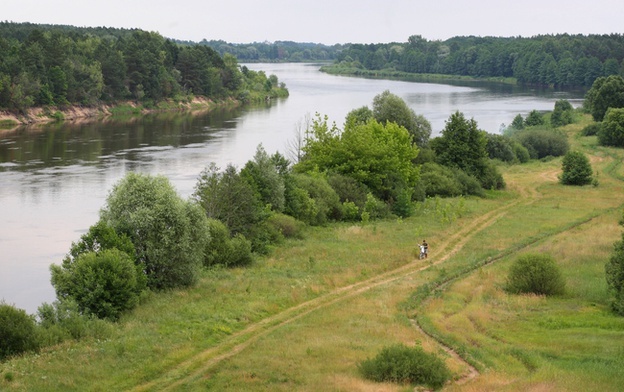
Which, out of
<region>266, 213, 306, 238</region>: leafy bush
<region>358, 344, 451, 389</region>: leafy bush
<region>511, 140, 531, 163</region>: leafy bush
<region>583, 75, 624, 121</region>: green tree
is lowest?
<region>511, 140, 531, 163</region>: leafy bush

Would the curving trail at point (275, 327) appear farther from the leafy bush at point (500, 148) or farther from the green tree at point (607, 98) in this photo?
the green tree at point (607, 98)

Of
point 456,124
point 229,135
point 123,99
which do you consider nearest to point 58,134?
point 229,135

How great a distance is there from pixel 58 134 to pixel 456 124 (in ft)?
182

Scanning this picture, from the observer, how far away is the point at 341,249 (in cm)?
4281

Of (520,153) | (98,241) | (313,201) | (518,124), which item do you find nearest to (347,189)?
(313,201)

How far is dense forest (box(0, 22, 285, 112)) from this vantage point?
369 feet

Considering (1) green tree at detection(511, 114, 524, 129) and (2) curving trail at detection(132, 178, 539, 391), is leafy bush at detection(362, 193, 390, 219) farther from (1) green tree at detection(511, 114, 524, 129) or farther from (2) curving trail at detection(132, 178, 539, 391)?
(1) green tree at detection(511, 114, 524, 129)

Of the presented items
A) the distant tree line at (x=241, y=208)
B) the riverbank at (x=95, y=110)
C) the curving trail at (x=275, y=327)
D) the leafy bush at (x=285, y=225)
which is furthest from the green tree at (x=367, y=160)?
the riverbank at (x=95, y=110)

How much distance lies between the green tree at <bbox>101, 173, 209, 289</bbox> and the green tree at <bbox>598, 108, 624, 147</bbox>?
7578 cm

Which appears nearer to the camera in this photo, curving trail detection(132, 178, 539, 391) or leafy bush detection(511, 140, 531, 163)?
curving trail detection(132, 178, 539, 391)

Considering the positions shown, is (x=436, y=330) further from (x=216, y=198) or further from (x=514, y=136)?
(x=514, y=136)

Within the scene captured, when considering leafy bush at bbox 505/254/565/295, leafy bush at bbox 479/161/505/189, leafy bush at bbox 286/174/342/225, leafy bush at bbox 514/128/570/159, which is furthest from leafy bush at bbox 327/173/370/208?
leafy bush at bbox 514/128/570/159

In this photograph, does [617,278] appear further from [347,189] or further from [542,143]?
[542,143]

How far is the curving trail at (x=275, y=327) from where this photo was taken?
2200cm
